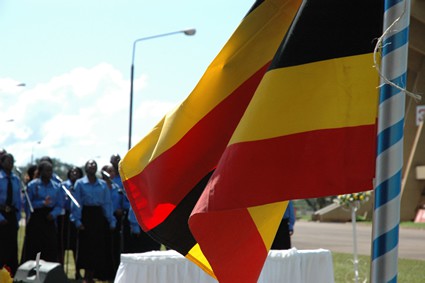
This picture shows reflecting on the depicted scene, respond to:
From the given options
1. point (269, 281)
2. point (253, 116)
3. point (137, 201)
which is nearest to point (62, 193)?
point (269, 281)

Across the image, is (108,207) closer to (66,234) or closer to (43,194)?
(43,194)

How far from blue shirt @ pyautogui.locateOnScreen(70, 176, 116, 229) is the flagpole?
31.8 ft

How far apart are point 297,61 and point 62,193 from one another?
9.74 m

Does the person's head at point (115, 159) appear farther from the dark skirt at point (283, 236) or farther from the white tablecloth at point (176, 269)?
the white tablecloth at point (176, 269)

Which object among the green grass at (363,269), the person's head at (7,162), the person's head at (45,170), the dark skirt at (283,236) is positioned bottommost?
the green grass at (363,269)

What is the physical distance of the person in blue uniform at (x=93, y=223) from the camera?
12.5 metres

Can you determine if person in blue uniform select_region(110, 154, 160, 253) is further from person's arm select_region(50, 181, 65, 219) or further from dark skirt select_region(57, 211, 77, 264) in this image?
dark skirt select_region(57, 211, 77, 264)

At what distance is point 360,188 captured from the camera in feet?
11.9

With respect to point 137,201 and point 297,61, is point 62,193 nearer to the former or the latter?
point 137,201

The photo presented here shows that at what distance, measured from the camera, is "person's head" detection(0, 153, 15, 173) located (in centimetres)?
1191

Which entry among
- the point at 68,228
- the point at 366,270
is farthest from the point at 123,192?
the point at 366,270

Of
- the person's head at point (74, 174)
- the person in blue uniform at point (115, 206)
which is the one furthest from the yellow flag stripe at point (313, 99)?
the person's head at point (74, 174)

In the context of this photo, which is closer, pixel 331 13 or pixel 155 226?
pixel 331 13

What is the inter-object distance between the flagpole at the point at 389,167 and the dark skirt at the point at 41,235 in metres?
9.96
